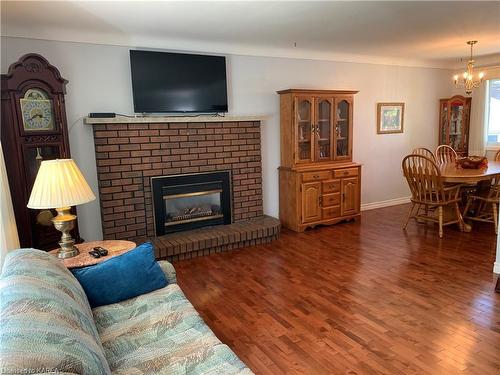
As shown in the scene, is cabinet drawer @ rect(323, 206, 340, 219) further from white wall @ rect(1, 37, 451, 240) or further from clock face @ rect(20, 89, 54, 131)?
clock face @ rect(20, 89, 54, 131)

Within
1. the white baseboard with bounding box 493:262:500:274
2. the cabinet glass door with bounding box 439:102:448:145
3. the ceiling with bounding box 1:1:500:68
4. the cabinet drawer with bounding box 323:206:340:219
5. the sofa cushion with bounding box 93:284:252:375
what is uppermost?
the ceiling with bounding box 1:1:500:68

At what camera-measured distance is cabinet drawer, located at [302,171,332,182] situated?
4.59 m

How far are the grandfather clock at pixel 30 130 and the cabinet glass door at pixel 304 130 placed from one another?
2.66 metres

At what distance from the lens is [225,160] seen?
14.4 ft

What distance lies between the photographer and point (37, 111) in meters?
3.08

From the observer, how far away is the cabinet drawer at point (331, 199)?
480cm

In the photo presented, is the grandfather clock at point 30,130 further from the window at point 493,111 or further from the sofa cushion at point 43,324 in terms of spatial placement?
the window at point 493,111

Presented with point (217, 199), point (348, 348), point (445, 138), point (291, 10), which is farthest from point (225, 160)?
point (445, 138)

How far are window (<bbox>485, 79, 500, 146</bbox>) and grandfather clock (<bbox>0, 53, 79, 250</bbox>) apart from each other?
610 cm

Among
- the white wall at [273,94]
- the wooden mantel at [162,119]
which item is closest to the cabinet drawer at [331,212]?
the white wall at [273,94]

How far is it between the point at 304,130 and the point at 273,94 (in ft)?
2.00

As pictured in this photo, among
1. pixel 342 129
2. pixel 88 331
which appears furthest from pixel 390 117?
pixel 88 331

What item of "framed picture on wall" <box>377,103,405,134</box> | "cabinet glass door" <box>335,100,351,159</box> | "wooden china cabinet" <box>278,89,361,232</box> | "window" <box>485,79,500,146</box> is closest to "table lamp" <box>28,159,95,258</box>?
"wooden china cabinet" <box>278,89,361,232</box>

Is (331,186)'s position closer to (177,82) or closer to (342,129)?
(342,129)
